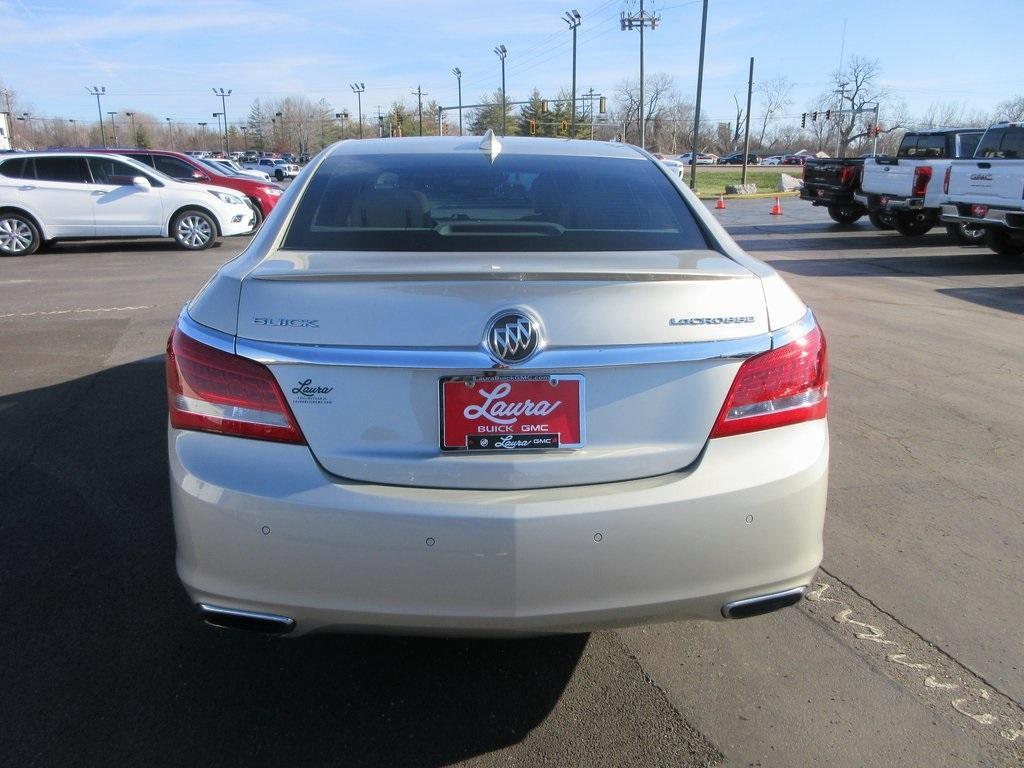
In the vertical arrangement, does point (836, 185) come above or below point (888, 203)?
above

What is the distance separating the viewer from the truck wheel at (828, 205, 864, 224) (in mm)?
20359

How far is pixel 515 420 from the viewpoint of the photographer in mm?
2195

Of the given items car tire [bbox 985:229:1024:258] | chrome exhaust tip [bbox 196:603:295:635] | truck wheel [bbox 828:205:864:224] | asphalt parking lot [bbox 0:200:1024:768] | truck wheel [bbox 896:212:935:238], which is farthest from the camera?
truck wheel [bbox 828:205:864:224]

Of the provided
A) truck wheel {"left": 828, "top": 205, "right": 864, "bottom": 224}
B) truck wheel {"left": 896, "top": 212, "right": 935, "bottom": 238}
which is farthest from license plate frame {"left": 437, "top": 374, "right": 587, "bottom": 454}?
truck wheel {"left": 828, "top": 205, "right": 864, "bottom": 224}

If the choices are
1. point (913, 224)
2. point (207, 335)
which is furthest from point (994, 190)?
point (207, 335)

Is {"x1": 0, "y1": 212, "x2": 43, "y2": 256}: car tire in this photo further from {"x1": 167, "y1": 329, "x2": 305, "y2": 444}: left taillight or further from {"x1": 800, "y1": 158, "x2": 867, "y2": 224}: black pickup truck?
{"x1": 800, "y1": 158, "x2": 867, "y2": 224}: black pickup truck

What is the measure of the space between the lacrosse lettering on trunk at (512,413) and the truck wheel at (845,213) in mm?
20112

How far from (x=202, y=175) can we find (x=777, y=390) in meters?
17.9

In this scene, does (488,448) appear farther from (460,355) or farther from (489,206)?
(489,206)

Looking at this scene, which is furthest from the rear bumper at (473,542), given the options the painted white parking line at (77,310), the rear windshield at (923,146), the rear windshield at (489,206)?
the rear windshield at (923,146)

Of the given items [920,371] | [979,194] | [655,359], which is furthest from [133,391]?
[979,194]

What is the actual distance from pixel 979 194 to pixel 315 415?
547 inches

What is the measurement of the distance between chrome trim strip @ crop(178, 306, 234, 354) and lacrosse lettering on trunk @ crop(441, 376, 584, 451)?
0.59 m

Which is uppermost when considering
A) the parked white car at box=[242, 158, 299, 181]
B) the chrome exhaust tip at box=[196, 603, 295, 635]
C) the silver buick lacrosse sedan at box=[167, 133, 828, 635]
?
the silver buick lacrosse sedan at box=[167, 133, 828, 635]
